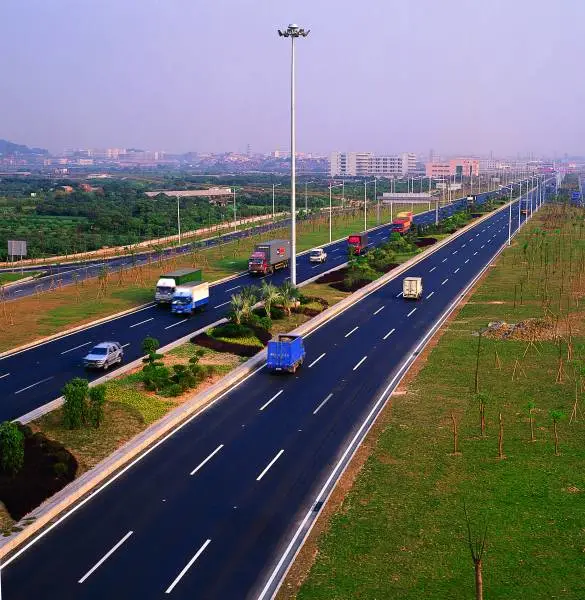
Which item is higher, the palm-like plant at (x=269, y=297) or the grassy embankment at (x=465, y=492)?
the palm-like plant at (x=269, y=297)

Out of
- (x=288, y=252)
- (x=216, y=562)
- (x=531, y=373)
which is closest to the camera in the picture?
(x=216, y=562)

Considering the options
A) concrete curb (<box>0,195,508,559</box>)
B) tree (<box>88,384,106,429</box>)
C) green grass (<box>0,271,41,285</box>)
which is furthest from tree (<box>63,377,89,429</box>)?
green grass (<box>0,271,41,285</box>)

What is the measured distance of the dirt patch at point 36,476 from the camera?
2106 centimetres

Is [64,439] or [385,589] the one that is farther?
[64,439]

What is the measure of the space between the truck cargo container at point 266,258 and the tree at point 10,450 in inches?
1658

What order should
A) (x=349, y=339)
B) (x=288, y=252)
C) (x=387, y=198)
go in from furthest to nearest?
(x=387, y=198), (x=288, y=252), (x=349, y=339)

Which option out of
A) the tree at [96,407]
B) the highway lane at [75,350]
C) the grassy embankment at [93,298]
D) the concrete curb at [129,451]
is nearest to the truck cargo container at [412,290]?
the concrete curb at [129,451]

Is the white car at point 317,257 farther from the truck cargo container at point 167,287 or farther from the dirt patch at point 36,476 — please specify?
the dirt patch at point 36,476

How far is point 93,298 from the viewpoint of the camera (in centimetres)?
5434

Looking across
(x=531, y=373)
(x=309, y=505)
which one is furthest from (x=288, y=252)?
(x=309, y=505)

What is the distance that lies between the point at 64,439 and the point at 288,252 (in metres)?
46.3

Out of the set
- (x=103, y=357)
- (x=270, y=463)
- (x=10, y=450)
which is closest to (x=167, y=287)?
(x=103, y=357)

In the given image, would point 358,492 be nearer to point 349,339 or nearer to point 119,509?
point 119,509

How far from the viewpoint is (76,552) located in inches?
727
